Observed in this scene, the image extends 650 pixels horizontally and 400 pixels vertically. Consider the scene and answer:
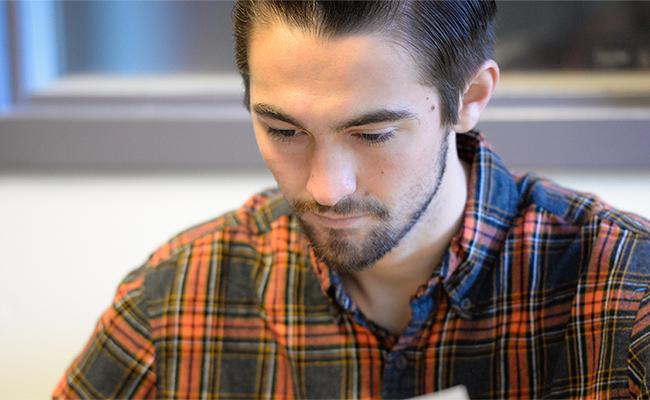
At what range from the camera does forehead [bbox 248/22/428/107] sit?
855mm

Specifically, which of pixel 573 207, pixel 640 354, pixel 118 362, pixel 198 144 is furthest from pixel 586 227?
pixel 198 144

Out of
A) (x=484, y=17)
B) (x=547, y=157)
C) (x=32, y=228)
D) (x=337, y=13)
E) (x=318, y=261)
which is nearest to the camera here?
(x=337, y=13)

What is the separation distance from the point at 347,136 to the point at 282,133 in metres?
0.08

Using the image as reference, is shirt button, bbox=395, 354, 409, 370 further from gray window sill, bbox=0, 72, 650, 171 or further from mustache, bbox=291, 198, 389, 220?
gray window sill, bbox=0, 72, 650, 171

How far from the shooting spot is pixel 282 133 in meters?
0.93

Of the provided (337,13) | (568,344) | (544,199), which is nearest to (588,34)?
(544,199)

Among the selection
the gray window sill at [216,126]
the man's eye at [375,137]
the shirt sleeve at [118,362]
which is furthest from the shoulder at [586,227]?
the shirt sleeve at [118,362]

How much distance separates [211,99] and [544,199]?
2.28ft

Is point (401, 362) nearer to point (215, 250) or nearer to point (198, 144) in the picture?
point (215, 250)

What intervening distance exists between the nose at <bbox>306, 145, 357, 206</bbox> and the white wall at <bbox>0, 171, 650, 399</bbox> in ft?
2.05

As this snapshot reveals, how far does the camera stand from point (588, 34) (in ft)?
5.14

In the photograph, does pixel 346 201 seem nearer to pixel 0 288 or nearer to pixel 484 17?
pixel 484 17

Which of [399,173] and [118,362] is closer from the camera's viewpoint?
[399,173]

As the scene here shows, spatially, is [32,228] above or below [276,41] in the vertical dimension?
below
